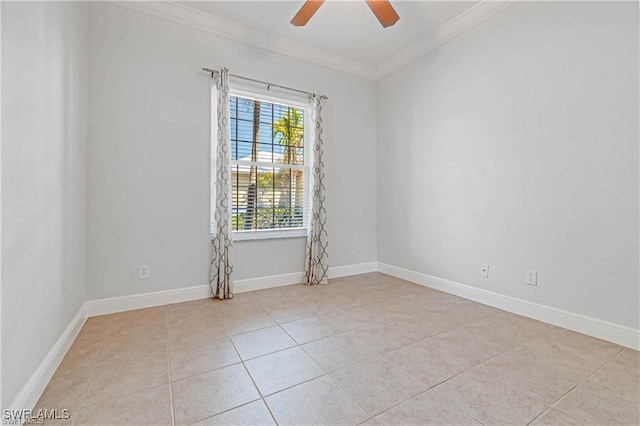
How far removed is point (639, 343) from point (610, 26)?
2.14 metres

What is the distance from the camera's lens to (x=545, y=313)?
2346mm

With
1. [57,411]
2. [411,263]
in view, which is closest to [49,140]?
[57,411]

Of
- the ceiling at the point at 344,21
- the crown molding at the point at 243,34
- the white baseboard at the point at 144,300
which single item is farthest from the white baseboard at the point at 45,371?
the ceiling at the point at 344,21

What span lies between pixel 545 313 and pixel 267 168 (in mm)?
2939

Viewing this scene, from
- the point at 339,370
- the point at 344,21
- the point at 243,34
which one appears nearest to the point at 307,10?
the point at 344,21

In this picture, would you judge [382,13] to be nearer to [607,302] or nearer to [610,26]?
[610,26]

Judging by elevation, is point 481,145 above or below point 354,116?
below

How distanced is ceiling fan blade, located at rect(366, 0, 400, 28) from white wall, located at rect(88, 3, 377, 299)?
1424mm

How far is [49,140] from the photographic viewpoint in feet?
5.29

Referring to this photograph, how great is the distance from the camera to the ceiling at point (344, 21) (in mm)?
2717

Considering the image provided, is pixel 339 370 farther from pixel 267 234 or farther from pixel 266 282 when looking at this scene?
pixel 267 234

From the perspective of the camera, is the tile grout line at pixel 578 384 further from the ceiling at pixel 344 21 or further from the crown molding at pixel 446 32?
the ceiling at pixel 344 21

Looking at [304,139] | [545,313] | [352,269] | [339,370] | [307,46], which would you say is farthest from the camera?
[352,269]

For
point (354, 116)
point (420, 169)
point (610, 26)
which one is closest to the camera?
point (610, 26)
